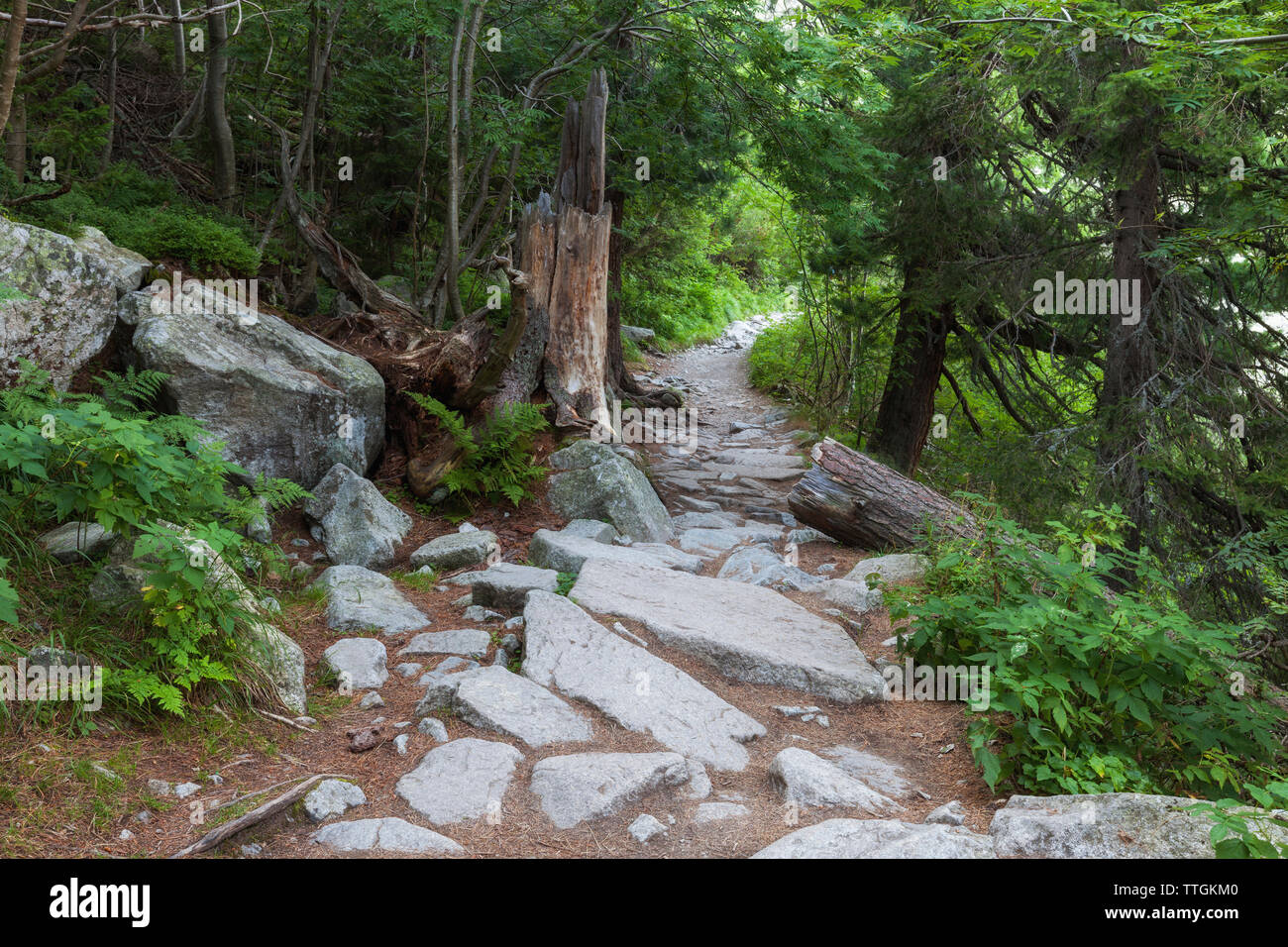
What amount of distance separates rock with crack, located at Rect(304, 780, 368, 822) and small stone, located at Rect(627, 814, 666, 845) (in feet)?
3.57

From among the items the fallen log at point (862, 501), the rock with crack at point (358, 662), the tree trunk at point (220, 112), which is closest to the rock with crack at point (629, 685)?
the rock with crack at point (358, 662)

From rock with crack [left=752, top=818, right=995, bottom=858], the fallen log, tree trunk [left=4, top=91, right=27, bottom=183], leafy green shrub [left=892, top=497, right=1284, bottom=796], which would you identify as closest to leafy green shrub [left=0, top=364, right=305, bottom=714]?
rock with crack [left=752, top=818, right=995, bottom=858]

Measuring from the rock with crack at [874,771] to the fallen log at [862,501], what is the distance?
9.98 feet

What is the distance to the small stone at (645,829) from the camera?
134 inches

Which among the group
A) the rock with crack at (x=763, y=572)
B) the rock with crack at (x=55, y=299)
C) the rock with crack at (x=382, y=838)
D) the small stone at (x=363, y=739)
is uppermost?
the rock with crack at (x=55, y=299)

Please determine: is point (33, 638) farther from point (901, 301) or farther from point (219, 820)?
point (901, 301)

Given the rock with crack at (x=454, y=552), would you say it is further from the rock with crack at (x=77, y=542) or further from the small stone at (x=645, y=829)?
the small stone at (x=645, y=829)

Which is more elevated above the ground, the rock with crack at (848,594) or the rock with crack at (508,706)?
the rock with crack at (848,594)

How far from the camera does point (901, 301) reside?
10.5 meters

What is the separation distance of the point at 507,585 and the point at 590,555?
93cm

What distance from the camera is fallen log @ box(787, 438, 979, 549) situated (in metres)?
7.23

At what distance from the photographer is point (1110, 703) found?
153 inches

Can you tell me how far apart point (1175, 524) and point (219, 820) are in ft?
24.5
